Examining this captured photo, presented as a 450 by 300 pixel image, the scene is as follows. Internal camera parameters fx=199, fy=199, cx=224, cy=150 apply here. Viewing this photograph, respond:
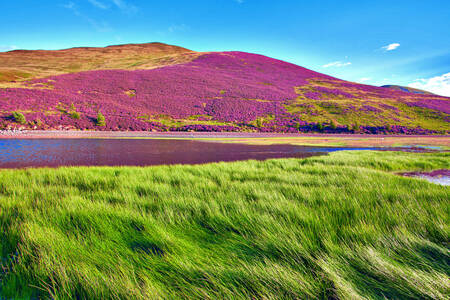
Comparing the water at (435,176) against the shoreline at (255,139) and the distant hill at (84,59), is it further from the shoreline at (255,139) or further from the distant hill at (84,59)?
the distant hill at (84,59)

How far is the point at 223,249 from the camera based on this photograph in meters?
2.11

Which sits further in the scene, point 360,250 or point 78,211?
point 78,211

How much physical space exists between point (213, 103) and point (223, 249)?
46.8m

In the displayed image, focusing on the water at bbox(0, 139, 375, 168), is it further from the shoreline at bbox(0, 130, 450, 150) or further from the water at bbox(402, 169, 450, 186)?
the shoreline at bbox(0, 130, 450, 150)

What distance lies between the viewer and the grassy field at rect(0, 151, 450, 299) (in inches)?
59.7

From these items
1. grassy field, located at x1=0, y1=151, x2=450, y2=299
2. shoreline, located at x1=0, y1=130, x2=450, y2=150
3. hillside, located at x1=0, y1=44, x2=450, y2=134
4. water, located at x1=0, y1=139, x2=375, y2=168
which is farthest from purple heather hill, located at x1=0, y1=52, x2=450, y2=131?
grassy field, located at x1=0, y1=151, x2=450, y2=299

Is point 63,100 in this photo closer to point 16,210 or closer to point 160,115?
point 160,115

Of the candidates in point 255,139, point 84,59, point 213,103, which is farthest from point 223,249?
point 84,59

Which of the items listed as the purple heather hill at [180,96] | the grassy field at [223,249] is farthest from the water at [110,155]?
the purple heather hill at [180,96]

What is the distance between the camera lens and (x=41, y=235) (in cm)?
215

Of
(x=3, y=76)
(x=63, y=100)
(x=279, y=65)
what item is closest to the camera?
(x=63, y=100)

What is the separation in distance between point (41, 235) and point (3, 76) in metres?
93.3

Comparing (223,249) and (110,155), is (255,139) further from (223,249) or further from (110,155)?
(223,249)

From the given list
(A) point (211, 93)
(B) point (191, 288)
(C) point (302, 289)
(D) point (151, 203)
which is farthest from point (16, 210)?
(A) point (211, 93)
